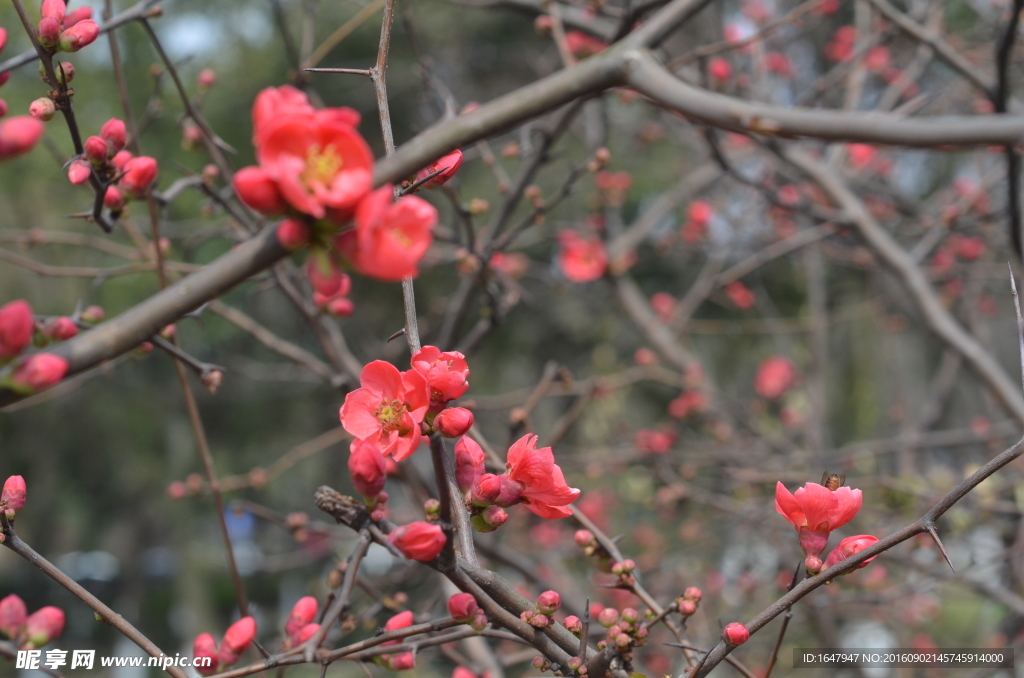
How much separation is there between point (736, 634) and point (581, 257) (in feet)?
9.61

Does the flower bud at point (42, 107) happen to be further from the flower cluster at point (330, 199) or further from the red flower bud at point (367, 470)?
the red flower bud at point (367, 470)

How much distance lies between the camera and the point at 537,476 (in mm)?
832

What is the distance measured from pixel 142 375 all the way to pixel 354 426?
330 inches

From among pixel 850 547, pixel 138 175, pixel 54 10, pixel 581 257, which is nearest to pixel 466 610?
pixel 850 547

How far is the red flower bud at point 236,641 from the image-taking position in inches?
40.4

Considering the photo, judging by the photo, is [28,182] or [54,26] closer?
A: [54,26]

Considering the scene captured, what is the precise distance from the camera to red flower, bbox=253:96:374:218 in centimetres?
55

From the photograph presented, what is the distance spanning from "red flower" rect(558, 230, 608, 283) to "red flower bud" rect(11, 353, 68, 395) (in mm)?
2931

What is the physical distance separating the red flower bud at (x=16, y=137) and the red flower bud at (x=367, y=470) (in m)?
0.37

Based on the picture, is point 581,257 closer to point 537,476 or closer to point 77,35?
point 77,35

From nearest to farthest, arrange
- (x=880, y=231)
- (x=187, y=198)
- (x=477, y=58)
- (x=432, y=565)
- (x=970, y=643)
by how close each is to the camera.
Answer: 1. (x=432, y=565)
2. (x=880, y=231)
3. (x=970, y=643)
4. (x=187, y=198)
5. (x=477, y=58)

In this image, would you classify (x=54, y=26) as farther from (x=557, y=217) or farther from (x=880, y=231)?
(x=557, y=217)

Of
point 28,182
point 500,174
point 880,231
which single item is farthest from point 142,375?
point 880,231

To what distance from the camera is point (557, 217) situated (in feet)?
23.1
